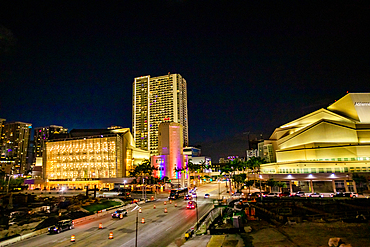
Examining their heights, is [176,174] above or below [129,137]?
below

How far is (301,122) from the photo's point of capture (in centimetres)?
11381

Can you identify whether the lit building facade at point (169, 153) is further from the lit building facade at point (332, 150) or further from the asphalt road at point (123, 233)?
the asphalt road at point (123, 233)

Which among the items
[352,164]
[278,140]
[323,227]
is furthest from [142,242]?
[278,140]

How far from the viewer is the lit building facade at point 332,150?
77.2m

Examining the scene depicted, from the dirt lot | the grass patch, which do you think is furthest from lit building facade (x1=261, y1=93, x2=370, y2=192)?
the grass patch

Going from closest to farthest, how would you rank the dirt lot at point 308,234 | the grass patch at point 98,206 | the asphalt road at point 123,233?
the dirt lot at point 308,234, the asphalt road at point 123,233, the grass patch at point 98,206

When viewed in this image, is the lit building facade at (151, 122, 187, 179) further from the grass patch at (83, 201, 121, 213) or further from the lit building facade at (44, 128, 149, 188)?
the grass patch at (83, 201, 121, 213)

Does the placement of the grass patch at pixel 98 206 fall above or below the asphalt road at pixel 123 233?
above

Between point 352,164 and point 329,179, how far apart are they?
33.4 ft

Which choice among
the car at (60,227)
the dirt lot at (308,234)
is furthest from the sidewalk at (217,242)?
the car at (60,227)

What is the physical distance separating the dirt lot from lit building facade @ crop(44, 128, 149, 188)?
108002 millimetres

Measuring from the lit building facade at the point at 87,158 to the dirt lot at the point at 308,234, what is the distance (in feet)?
354

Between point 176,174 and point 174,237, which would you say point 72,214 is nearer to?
point 174,237

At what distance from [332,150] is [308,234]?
73279 mm
